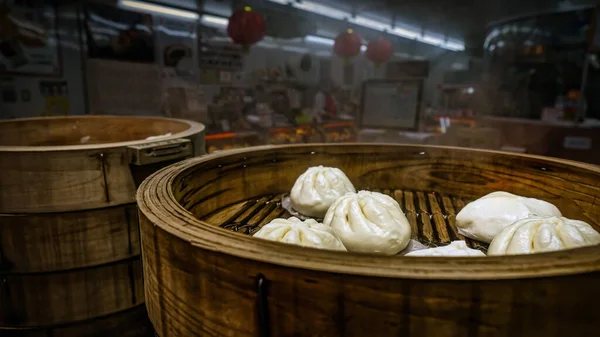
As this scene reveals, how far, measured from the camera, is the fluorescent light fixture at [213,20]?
5523 mm

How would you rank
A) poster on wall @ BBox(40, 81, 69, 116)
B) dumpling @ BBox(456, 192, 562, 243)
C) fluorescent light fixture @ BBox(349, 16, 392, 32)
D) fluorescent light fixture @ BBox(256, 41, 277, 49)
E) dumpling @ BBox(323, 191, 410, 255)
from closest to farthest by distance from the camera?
dumpling @ BBox(323, 191, 410, 255) → dumpling @ BBox(456, 192, 562, 243) → poster on wall @ BBox(40, 81, 69, 116) → fluorescent light fixture @ BBox(256, 41, 277, 49) → fluorescent light fixture @ BBox(349, 16, 392, 32)

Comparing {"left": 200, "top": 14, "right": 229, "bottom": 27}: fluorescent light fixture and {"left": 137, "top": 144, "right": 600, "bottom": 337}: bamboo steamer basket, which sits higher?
{"left": 200, "top": 14, "right": 229, "bottom": 27}: fluorescent light fixture

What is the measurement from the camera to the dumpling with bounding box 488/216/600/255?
1.12 m

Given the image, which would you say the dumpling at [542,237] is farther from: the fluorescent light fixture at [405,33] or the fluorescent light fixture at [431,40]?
the fluorescent light fixture at [431,40]

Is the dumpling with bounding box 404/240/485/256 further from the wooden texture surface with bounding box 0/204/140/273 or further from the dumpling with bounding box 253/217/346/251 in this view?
the wooden texture surface with bounding box 0/204/140/273

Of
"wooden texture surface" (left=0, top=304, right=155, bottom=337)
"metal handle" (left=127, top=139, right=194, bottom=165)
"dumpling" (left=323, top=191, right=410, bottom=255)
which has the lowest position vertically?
"wooden texture surface" (left=0, top=304, right=155, bottom=337)

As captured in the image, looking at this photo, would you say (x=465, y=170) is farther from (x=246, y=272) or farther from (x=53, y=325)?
(x=53, y=325)

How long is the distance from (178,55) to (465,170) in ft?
14.7

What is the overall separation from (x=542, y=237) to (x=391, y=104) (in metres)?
3.85

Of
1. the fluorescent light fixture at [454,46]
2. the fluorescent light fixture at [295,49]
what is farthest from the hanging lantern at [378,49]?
the fluorescent light fixture at [454,46]

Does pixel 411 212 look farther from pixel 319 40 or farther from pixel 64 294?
pixel 319 40

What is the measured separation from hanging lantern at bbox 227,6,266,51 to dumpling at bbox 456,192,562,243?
389cm

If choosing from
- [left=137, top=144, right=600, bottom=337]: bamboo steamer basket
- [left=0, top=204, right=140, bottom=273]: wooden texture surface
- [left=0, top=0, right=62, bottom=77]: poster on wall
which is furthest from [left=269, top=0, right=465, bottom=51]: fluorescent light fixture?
[left=137, top=144, right=600, bottom=337]: bamboo steamer basket

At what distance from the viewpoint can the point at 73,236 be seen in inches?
70.9
